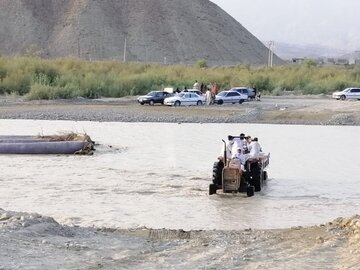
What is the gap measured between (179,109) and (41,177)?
27.2m

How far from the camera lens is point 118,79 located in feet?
210

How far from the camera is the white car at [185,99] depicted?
5138cm

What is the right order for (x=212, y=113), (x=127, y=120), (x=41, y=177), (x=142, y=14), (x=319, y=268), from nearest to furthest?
(x=319, y=268) < (x=41, y=177) < (x=127, y=120) < (x=212, y=113) < (x=142, y=14)

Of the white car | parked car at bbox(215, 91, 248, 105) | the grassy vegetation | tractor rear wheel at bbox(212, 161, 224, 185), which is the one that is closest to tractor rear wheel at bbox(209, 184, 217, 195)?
tractor rear wheel at bbox(212, 161, 224, 185)

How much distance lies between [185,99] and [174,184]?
30969 mm

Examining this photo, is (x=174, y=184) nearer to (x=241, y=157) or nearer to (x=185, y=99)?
(x=241, y=157)

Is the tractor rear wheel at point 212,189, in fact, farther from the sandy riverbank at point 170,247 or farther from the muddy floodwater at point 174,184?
the sandy riverbank at point 170,247

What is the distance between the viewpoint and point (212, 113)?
46219 millimetres

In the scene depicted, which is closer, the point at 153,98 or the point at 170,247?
the point at 170,247

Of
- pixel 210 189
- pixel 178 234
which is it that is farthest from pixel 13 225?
pixel 210 189

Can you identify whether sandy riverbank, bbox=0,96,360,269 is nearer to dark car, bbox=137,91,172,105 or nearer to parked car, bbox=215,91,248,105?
dark car, bbox=137,91,172,105

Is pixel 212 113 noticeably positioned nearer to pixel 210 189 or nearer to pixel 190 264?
pixel 210 189

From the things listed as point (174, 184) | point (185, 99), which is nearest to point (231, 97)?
point (185, 99)

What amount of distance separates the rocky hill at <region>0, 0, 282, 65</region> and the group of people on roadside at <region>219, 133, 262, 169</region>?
9713 centimetres
